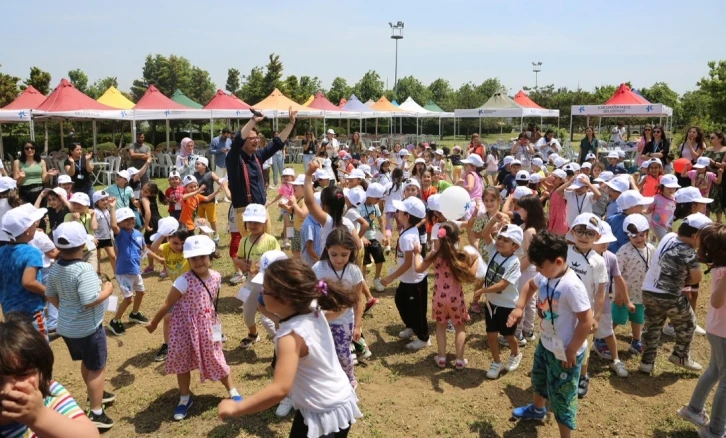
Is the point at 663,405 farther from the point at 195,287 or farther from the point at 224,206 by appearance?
the point at 224,206

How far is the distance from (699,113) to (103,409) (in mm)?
52632

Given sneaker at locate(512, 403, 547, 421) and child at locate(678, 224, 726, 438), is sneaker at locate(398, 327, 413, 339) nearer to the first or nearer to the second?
sneaker at locate(512, 403, 547, 421)

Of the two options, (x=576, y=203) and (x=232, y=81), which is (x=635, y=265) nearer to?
(x=576, y=203)

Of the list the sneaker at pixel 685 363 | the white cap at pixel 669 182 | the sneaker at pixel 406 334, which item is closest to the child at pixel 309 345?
the sneaker at pixel 406 334

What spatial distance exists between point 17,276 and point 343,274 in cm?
251

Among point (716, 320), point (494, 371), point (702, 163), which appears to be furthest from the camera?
point (702, 163)

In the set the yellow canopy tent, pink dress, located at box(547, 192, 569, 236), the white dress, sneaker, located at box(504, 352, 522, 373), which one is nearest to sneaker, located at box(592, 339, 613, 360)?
sneaker, located at box(504, 352, 522, 373)

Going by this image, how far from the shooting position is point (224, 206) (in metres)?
13.7

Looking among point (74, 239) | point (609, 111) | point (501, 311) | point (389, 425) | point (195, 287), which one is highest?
point (609, 111)

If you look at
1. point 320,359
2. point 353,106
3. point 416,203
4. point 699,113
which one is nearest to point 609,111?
point 353,106

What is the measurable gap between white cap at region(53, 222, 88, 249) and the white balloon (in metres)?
3.90

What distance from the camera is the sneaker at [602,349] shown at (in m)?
5.18

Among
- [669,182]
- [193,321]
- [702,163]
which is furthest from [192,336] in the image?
[702,163]

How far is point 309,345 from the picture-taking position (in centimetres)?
250
